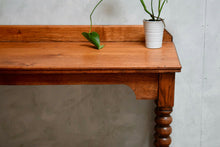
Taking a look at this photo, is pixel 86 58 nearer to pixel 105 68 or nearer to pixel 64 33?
pixel 105 68

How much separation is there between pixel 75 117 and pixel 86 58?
0.66 meters

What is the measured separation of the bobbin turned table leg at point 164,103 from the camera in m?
1.01

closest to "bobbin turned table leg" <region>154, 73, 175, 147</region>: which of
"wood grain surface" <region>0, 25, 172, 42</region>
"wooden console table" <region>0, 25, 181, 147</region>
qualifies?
"wooden console table" <region>0, 25, 181, 147</region>

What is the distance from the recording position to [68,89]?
161cm

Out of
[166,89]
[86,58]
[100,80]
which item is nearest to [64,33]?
[86,58]

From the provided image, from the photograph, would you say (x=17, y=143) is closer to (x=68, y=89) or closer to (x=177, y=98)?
(x=68, y=89)

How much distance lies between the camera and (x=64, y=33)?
1414 millimetres

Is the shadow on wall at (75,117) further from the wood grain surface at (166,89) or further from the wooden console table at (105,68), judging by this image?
the wood grain surface at (166,89)

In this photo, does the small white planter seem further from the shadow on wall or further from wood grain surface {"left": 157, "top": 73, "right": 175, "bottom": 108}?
the shadow on wall

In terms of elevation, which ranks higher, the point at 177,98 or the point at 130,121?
the point at 177,98

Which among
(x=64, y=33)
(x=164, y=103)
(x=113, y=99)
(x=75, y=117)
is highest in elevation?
(x=64, y=33)

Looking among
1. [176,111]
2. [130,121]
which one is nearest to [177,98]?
[176,111]

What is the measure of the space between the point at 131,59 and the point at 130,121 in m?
0.67

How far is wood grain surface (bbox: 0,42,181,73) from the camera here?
3.19 ft
